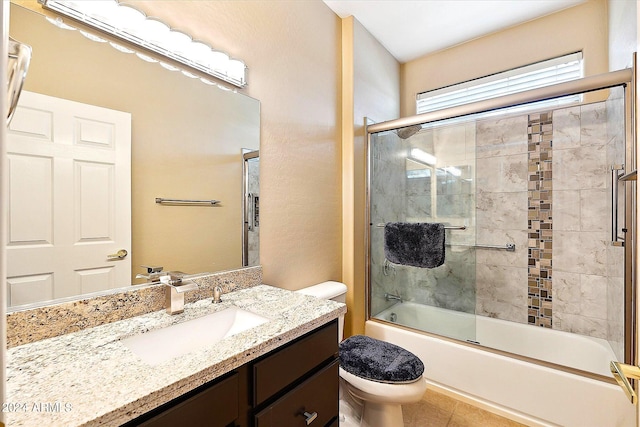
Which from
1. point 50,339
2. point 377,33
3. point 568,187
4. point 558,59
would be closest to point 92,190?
point 50,339

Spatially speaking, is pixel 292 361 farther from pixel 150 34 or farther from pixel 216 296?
pixel 150 34

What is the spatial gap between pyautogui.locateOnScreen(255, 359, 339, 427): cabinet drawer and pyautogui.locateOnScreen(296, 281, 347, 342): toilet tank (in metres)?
0.63

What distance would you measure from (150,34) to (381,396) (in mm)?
1806

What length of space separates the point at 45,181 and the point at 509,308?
2863mm

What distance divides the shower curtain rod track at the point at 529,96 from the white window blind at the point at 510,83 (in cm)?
59

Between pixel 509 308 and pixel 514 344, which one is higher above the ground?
pixel 509 308

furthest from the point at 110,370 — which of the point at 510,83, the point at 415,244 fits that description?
the point at 510,83

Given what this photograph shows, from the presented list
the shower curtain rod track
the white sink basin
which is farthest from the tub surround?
the shower curtain rod track

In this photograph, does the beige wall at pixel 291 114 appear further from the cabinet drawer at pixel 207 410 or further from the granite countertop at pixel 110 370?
the cabinet drawer at pixel 207 410

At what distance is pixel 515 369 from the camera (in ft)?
5.42

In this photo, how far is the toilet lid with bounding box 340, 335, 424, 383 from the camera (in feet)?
4.44

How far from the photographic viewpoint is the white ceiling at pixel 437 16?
1980 millimetres

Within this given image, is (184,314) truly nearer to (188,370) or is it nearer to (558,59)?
(188,370)

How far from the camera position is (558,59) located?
2.15 meters
